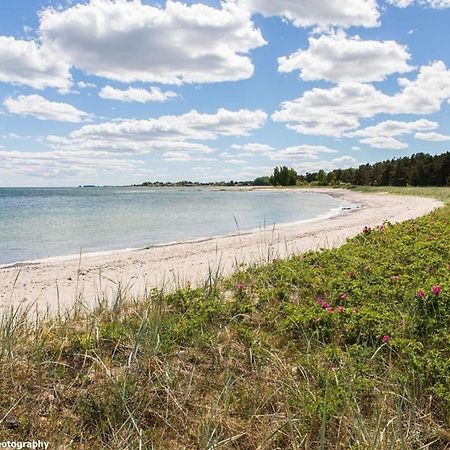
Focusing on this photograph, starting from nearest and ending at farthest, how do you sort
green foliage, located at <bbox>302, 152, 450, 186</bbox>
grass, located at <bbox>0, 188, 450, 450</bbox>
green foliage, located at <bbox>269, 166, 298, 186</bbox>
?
grass, located at <bbox>0, 188, 450, 450</bbox> → green foliage, located at <bbox>302, 152, 450, 186</bbox> → green foliage, located at <bbox>269, 166, 298, 186</bbox>

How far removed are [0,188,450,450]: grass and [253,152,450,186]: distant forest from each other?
314 feet

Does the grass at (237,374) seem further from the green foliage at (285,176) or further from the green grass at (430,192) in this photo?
the green foliage at (285,176)

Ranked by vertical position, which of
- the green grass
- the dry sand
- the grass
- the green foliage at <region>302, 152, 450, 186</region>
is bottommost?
the dry sand

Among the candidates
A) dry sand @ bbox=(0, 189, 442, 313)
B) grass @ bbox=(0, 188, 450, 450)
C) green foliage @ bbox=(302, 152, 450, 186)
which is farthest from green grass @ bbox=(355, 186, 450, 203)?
grass @ bbox=(0, 188, 450, 450)

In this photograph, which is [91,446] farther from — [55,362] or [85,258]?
[85,258]

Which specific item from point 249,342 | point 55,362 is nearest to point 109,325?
point 55,362

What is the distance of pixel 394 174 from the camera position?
107188mm

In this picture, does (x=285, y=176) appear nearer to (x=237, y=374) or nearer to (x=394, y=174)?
(x=394, y=174)

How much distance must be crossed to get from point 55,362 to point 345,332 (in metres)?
3.09

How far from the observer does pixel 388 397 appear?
3.78 m

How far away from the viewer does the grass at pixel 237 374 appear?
335 centimetres

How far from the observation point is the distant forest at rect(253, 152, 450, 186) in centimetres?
9270

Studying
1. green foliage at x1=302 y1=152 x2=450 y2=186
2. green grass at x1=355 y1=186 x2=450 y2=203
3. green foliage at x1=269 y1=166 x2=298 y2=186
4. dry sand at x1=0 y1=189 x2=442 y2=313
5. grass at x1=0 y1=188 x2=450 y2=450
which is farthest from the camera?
green foliage at x1=269 y1=166 x2=298 y2=186

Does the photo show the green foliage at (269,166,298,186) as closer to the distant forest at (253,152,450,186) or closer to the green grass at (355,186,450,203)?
the distant forest at (253,152,450,186)
